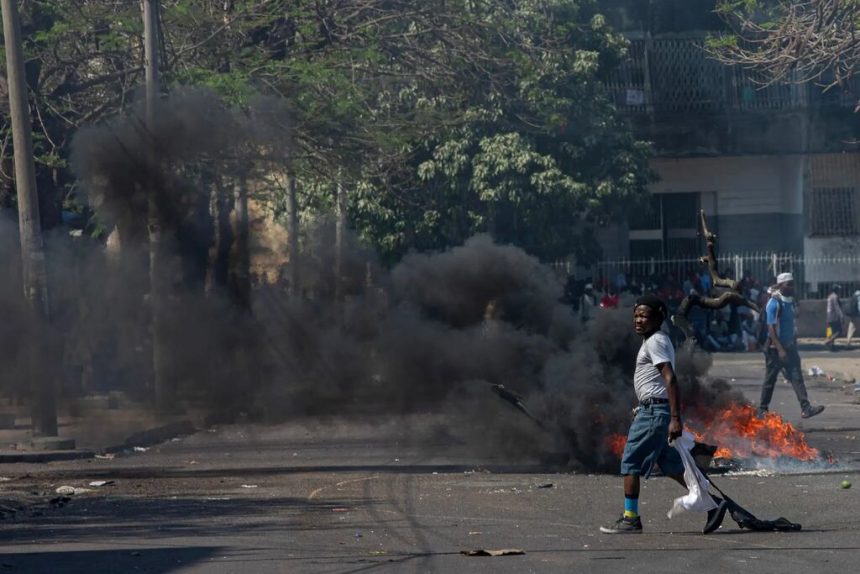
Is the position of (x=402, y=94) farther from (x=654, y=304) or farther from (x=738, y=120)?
(x=654, y=304)

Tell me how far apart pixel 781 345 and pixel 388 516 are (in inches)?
298

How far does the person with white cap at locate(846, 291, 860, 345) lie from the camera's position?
107 feet

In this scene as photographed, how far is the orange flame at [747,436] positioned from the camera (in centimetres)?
1156

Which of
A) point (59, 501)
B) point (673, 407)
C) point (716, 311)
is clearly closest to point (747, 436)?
point (673, 407)

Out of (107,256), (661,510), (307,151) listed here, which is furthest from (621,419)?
(307,151)

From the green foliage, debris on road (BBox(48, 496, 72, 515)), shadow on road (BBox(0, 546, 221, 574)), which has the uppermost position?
the green foliage

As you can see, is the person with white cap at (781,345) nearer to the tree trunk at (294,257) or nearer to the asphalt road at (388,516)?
Answer: the asphalt road at (388,516)

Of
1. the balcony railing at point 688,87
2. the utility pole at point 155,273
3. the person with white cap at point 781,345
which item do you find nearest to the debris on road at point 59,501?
the utility pole at point 155,273

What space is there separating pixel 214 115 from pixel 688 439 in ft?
26.5

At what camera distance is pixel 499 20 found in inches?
957

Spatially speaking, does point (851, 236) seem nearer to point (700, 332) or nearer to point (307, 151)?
point (700, 332)

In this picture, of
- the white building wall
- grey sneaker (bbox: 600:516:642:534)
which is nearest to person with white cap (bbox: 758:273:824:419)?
grey sneaker (bbox: 600:516:642:534)

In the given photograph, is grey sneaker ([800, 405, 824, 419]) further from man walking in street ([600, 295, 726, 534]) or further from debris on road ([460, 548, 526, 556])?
debris on road ([460, 548, 526, 556])

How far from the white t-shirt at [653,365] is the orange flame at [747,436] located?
9.60ft
